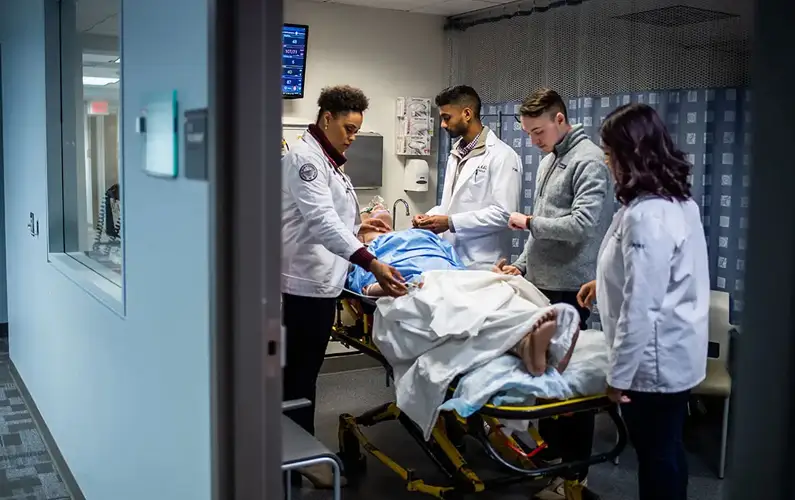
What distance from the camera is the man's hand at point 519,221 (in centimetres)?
312

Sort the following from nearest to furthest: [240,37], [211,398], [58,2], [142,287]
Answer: [240,37] < [211,398] < [142,287] < [58,2]

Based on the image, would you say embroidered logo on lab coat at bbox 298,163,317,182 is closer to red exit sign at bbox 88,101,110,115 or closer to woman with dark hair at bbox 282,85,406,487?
woman with dark hair at bbox 282,85,406,487

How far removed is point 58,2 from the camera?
3.34 metres

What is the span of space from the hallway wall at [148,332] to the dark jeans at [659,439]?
1.24 metres

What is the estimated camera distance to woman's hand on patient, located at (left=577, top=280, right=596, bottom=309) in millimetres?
2826

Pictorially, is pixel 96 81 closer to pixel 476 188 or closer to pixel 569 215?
pixel 476 188

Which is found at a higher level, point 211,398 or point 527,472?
point 211,398

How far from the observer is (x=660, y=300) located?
84.9 inches

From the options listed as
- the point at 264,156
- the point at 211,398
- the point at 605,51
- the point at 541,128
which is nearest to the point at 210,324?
the point at 211,398

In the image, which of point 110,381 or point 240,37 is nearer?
point 240,37

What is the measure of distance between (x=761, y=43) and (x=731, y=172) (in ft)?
8.54

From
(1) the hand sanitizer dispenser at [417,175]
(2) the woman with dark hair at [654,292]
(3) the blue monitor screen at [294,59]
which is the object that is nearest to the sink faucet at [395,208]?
(1) the hand sanitizer dispenser at [417,175]

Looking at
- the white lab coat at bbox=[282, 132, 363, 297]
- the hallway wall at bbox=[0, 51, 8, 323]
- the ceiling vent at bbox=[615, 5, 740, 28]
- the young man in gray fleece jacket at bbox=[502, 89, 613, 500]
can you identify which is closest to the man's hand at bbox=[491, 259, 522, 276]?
the young man in gray fleece jacket at bbox=[502, 89, 613, 500]

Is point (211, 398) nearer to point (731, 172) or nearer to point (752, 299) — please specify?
point (752, 299)
